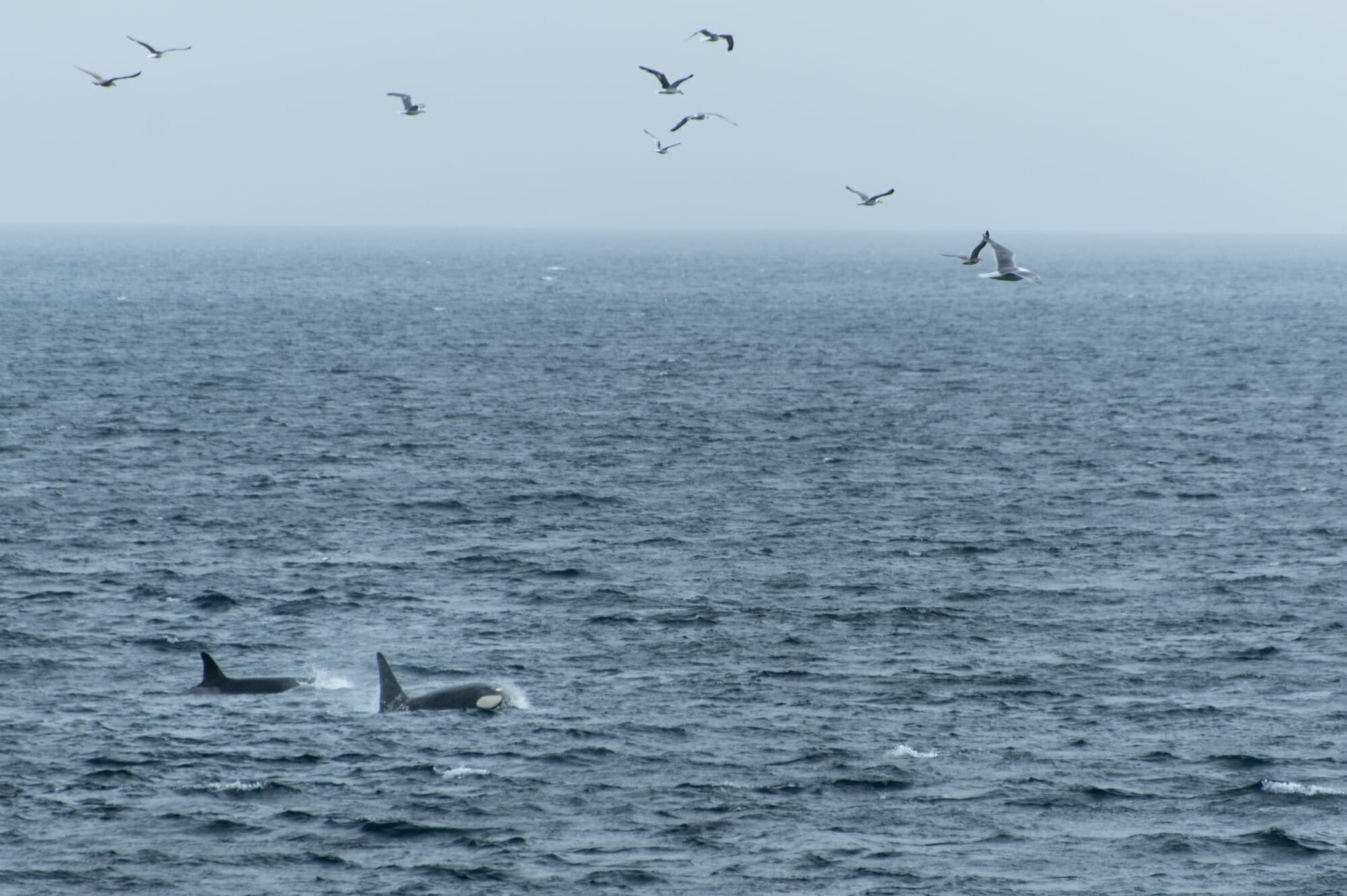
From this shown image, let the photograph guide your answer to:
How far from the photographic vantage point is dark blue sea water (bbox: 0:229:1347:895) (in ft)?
114

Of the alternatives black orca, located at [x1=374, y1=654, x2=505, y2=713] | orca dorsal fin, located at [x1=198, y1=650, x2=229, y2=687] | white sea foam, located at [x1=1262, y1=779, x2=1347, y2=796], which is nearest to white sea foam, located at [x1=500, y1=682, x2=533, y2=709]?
black orca, located at [x1=374, y1=654, x2=505, y2=713]

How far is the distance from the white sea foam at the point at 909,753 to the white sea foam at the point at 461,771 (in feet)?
35.8

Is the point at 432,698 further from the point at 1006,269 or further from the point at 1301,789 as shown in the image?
the point at 1301,789

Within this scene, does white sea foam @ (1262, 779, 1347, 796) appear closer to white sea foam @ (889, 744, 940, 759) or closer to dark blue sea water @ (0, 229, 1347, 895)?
dark blue sea water @ (0, 229, 1347, 895)

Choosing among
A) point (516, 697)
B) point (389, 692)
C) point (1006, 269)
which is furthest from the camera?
point (516, 697)

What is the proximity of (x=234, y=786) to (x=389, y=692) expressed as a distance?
6.92 meters

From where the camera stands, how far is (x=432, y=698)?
1730 inches

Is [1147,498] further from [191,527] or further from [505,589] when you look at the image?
[191,527]

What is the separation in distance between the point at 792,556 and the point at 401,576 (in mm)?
16394

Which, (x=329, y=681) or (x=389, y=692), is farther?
(x=329, y=681)

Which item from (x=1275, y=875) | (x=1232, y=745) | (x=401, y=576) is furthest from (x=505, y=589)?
(x=1275, y=875)

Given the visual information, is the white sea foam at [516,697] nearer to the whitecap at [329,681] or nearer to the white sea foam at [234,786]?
the whitecap at [329,681]

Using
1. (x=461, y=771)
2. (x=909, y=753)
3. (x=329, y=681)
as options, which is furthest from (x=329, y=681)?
(x=909, y=753)

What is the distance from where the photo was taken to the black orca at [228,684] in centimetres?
4456
